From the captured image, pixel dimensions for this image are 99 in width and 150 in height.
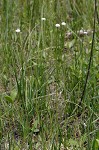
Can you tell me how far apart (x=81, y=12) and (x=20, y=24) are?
581mm

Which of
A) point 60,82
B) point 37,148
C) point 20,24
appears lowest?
point 37,148

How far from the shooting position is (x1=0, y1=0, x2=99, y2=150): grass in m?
1.94

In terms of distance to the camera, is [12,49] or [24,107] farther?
[12,49]

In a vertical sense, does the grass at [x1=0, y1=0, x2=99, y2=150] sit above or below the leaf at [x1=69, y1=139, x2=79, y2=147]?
above

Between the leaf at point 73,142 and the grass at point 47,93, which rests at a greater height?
the grass at point 47,93

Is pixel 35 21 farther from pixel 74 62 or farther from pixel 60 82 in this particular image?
pixel 60 82

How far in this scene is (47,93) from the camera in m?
2.34

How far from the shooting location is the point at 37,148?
1931 millimetres

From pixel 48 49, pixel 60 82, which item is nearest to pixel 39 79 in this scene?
pixel 60 82

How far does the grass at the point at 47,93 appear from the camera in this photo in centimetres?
194

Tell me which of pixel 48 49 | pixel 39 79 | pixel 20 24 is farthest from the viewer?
pixel 20 24

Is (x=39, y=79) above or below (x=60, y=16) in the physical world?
below

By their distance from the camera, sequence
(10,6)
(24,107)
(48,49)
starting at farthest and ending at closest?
(10,6) < (48,49) < (24,107)

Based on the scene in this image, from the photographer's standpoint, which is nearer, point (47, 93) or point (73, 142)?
point (73, 142)
